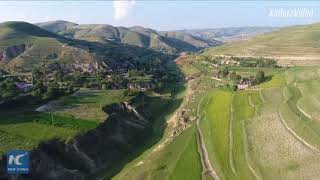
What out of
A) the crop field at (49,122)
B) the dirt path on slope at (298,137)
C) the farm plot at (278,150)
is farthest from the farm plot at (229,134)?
the crop field at (49,122)

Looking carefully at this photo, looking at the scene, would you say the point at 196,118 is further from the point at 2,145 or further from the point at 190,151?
the point at 2,145

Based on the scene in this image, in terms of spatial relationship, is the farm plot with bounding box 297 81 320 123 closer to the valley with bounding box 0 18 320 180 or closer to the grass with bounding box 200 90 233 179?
the valley with bounding box 0 18 320 180

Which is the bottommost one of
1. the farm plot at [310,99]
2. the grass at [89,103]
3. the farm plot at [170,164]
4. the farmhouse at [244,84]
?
the farm plot at [170,164]

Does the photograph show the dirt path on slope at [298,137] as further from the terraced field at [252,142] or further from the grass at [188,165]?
the grass at [188,165]

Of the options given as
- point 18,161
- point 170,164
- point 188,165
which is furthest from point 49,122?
point 18,161

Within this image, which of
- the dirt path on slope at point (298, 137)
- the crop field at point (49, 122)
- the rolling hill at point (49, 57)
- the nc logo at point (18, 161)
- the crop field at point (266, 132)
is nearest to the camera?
the nc logo at point (18, 161)

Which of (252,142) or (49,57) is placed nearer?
(252,142)

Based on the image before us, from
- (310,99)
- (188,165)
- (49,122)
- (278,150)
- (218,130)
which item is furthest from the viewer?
(310,99)

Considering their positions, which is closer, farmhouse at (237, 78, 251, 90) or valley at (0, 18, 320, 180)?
valley at (0, 18, 320, 180)

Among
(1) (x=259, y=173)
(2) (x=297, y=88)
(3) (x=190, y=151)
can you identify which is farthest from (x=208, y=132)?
(2) (x=297, y=88)

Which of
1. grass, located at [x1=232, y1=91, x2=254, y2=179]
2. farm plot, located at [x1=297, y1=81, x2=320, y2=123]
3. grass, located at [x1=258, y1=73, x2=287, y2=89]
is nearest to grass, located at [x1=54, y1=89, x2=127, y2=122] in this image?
grass, located at [x1=232, y1=91, x2=254, y2=179]

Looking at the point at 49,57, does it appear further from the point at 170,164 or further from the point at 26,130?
the point at 170,164
